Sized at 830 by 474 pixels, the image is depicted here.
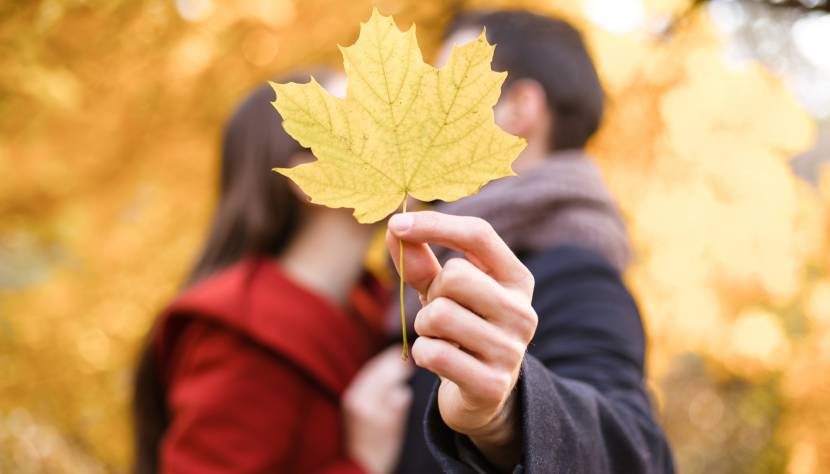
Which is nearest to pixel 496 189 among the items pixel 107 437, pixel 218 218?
pixel 218 218

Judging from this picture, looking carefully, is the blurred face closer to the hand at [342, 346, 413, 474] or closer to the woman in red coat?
the woman in red coat

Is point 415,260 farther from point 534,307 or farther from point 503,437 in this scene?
point 534,307

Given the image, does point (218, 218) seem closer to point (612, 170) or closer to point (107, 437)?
point (612, 170)

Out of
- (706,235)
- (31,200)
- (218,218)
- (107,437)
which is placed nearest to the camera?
(218,218)

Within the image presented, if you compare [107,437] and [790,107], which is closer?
[790,107]

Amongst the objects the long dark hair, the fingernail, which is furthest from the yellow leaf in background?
the long dark hair

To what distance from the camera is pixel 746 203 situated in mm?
1811

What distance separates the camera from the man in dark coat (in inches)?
23.4

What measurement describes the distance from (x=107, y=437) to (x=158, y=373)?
1427mm

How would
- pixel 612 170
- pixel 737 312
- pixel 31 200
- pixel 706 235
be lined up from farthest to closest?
pixel 31 200, pixel 737 312, pixel 612 170, pixel 706 235

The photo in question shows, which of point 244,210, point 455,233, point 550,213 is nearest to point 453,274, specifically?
point 455,233

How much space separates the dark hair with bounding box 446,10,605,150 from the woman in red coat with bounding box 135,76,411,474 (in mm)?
446

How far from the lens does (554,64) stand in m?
1.49

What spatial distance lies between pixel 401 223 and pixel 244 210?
1.18 m
